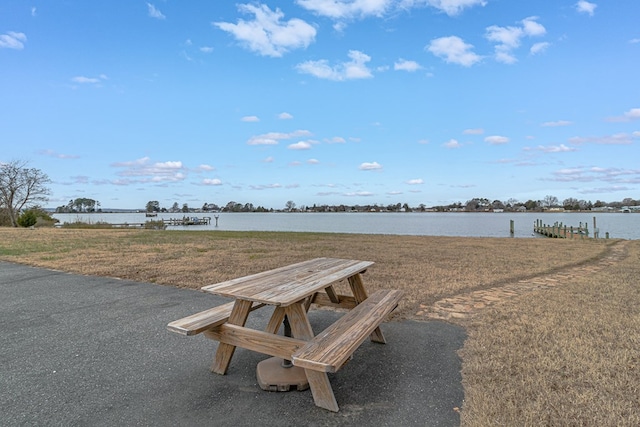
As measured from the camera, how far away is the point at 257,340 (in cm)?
236

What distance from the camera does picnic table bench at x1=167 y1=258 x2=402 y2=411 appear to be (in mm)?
2072

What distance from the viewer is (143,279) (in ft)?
19.7

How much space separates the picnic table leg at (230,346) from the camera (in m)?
2.54

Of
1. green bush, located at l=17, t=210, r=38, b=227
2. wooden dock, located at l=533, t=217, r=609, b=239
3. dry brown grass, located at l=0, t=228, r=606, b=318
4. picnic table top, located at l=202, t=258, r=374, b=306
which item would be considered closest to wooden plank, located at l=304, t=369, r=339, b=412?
picnic table top, located at l=202, t=258, r=374, b=306

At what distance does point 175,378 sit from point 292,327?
98 centimetres

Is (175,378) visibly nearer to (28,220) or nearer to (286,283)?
(286,283)

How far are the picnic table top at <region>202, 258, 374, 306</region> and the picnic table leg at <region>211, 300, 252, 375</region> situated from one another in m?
0.15

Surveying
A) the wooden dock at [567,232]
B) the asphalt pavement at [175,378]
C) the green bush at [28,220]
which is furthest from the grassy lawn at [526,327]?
the green bush at [28,220]

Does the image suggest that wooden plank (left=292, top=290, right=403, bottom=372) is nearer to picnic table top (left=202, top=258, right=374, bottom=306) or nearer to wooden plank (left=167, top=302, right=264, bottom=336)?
picnic table top (left=202, top=258, right=374, bottom=306)

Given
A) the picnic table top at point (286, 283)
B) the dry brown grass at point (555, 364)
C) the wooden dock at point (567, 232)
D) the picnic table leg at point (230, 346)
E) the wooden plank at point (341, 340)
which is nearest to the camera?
the wooden plank at point (341, 340)

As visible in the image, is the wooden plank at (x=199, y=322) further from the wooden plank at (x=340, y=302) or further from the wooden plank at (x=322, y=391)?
the wooden plank at (x=340, y=302)

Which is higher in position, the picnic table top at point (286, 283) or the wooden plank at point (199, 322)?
the picnic table top at point (286, 283)

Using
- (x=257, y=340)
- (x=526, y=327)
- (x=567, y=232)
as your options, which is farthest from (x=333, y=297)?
(x=567, y=232)

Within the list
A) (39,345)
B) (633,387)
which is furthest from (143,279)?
(633,387)
